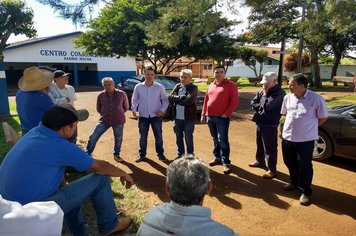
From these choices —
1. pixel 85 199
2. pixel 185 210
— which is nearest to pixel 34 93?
pixel 85 199

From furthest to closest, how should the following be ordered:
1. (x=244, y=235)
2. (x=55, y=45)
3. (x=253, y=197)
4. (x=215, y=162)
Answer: (x=55, y=45) → (x=215, y=162) → (x=253, y=197) → (x=244, y=235)

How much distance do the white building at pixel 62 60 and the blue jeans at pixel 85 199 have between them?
28.4m

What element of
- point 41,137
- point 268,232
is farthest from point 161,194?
point 41,137

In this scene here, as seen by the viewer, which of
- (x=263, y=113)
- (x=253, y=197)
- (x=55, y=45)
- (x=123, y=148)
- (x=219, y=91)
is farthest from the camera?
(x=55, y=45)

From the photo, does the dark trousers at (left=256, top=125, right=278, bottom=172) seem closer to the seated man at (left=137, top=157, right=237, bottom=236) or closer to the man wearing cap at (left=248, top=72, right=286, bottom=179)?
the man wearing cap at (left=248, top=72, right=286, bottom=179)

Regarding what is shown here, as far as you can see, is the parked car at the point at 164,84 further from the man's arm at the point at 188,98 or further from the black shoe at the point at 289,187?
the black shoe at the point at 289,187

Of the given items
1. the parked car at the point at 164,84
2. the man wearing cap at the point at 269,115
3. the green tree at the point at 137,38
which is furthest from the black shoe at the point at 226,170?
the green tree at the point at 137,38

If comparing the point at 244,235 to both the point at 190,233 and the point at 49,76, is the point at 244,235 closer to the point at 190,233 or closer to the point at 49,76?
the point at 190,233

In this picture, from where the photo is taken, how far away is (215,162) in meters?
5.77

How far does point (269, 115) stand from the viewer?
491cm

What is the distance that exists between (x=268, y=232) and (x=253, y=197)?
0.91 meters

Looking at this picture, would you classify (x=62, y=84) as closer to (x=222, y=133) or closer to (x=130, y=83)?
(x=222, y=133)

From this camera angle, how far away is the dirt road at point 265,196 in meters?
3.66

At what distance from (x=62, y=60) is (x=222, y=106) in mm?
29698
